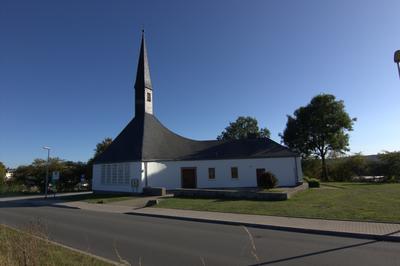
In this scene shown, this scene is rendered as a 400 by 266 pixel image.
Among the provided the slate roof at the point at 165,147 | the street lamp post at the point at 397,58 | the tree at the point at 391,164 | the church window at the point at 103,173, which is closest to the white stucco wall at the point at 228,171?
the slate roof at the point at 165,147

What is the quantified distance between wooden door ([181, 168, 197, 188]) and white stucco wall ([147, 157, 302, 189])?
1.22ft

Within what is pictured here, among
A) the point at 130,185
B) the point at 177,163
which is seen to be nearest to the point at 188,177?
the point at 177,163

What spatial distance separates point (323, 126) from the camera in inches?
1748

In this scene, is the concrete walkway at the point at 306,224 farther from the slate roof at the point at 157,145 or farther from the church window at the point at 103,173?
the church window at the point at 103,173

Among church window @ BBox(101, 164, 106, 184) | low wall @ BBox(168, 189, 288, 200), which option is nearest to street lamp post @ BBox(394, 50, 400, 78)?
low wall @ BBox(168, 189, 288, 200)

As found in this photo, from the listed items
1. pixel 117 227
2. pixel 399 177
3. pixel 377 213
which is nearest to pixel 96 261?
pixel 117 227

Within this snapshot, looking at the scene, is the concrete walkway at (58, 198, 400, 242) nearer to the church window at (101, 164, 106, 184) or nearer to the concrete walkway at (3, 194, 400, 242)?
the concrete walkway at (3, 194, 400, 242)

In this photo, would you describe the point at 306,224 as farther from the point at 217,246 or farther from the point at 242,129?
the point at 242,129

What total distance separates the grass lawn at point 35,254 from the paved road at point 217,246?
852 mm

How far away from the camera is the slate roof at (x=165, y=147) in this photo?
29922 millimetres

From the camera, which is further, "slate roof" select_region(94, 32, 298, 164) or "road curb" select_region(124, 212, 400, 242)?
"slate roof" select_region(94, 32, 298, 164)

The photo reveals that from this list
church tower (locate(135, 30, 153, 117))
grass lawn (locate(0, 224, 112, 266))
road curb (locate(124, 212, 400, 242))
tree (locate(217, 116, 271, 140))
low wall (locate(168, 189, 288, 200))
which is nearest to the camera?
grass lawn (locate(0, 224, 112, 266))

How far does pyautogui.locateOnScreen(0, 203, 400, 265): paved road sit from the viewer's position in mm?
7142

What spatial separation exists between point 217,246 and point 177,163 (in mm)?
23080
